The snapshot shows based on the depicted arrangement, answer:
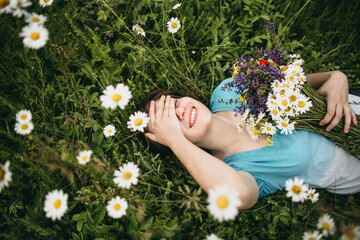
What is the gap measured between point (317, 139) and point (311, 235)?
932 mm

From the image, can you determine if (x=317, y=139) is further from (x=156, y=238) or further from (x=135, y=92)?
(x=135, y=92)

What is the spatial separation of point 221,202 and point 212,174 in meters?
0.43

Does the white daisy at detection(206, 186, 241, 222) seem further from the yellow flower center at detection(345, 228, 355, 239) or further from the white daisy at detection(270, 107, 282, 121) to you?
the white daisy at detection(270, 107, 282, 121)

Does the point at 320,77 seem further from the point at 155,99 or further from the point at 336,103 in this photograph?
the point at 155,99

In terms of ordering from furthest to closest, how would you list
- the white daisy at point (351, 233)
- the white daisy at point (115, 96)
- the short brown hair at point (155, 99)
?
the short brown hair at point (155, 99)
the white daisy at point (115, 96)
the white daisy at point (351, 233)

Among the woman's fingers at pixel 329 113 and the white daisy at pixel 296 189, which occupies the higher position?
the woman's fingers at pixel 329 113

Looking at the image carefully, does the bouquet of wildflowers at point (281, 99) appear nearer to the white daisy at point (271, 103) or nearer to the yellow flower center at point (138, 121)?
the white daisy at point (271, 103)

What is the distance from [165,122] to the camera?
5.83 feet

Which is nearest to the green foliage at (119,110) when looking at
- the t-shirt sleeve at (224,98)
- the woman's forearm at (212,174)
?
the woman's forearm at (212,174)

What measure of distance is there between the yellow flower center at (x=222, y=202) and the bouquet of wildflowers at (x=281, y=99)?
Answer: 79cm

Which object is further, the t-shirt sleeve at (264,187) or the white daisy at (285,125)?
the t-shirt sleeve at (264,187)

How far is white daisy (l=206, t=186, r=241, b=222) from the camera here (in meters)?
1.00

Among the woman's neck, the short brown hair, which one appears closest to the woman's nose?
the woman's neck

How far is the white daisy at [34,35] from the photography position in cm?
123
